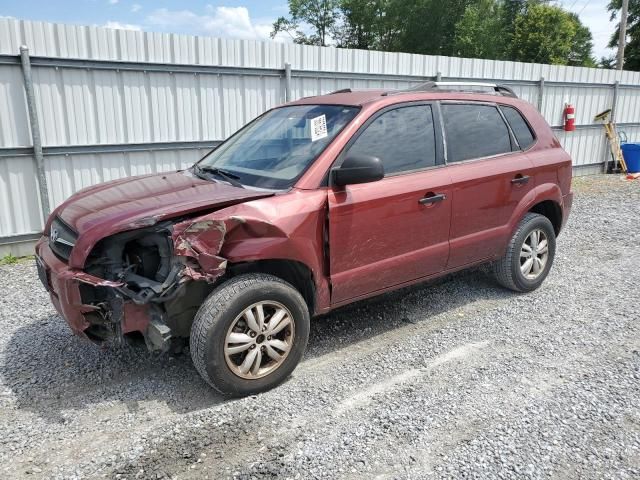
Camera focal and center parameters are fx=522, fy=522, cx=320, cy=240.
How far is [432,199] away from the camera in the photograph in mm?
4094

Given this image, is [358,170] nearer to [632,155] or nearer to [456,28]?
[632,155]

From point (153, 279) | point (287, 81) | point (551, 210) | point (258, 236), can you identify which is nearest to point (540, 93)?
point (287, 81)

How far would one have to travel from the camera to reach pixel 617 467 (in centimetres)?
271

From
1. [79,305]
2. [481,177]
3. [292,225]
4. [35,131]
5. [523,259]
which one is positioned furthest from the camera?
[35,131]

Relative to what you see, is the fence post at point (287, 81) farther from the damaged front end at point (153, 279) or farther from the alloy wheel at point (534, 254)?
the damaged front end at point (153, 279)

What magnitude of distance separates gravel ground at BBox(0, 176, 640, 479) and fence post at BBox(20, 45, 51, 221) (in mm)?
2245

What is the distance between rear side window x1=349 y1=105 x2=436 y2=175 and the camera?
3920mm

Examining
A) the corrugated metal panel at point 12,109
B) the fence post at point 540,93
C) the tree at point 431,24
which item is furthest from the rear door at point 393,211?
the tree at point 431,24

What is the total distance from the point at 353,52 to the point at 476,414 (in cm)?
737

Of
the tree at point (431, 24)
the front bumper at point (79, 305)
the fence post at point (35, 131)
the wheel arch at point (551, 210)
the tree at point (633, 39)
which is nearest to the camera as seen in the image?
the front bumper at point (79, 305)

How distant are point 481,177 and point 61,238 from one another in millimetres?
3285

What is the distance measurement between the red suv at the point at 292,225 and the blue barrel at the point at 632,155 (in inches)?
433

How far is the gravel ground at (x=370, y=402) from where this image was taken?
2.76 meters

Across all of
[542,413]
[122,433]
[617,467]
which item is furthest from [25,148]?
[617,467]
